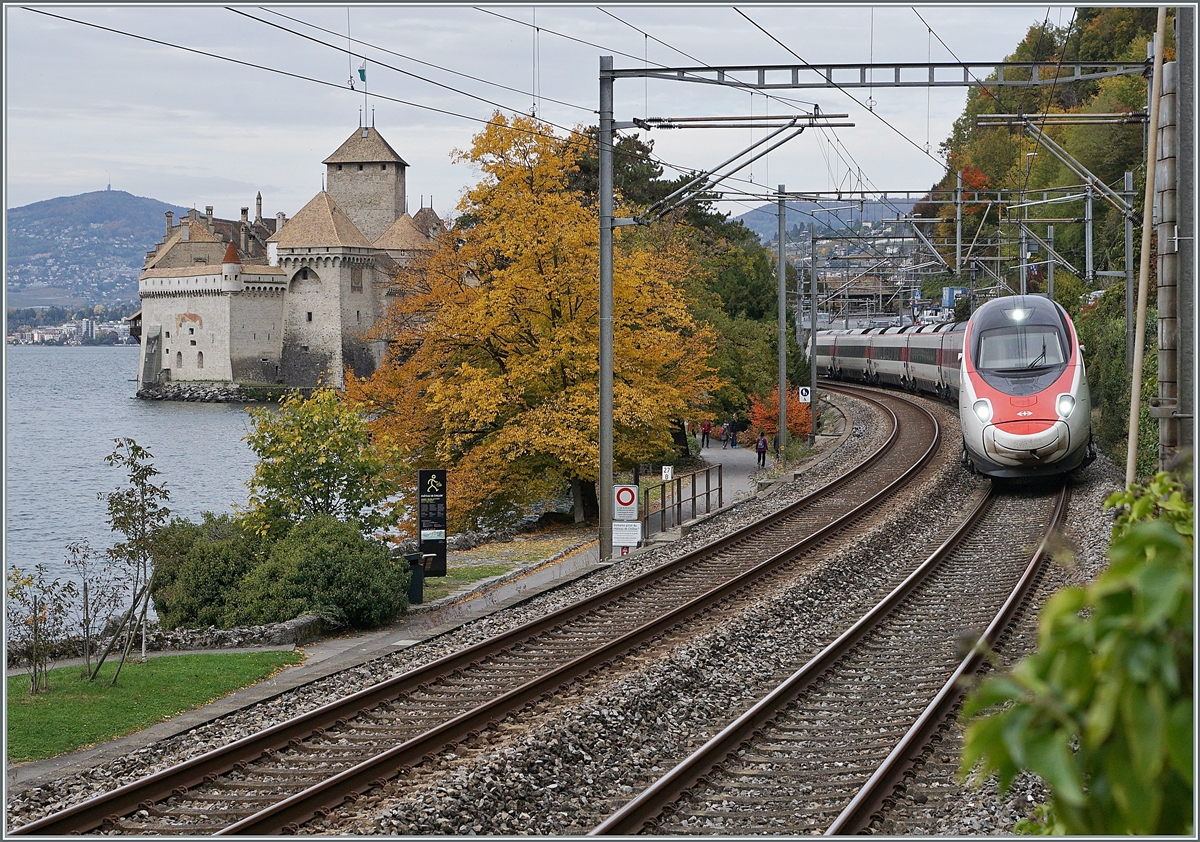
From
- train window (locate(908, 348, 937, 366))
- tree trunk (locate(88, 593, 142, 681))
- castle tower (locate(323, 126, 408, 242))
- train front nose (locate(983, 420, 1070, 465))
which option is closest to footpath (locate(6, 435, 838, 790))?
tree trunk (locate(88, 593, 142, 681))

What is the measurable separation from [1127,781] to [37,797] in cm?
952

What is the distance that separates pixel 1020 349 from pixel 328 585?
14.2 metres

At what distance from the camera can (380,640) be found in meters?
16.4

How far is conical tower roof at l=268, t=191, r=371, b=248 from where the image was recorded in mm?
117062

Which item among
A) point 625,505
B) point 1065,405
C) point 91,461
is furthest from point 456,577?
point 91,461

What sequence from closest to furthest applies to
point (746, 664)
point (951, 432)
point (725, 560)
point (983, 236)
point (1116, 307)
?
point (746, 664) → point (725, 560) → point (1116, 307) → point (951, 432) → point (983, 236)

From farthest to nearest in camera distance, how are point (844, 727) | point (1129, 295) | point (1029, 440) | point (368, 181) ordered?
1. point (368, 181)
2. point (1129, 295)
3. point (1029, 440)
4. point (844, 727)

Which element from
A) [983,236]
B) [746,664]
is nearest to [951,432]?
[746,664]

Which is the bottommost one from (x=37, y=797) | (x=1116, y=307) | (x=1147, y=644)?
(x=37, y=797)

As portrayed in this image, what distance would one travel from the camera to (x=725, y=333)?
4631cm

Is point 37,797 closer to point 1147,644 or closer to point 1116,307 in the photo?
point 1147,644

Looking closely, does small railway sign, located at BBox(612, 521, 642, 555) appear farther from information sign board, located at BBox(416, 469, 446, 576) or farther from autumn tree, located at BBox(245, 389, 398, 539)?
autumn tree, located at BBox(245, 389, 398, 539)

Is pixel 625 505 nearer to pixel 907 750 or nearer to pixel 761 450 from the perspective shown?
pixel 907 750

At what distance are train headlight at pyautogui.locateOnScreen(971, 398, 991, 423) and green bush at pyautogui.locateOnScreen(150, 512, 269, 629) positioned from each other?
13.7 metres
